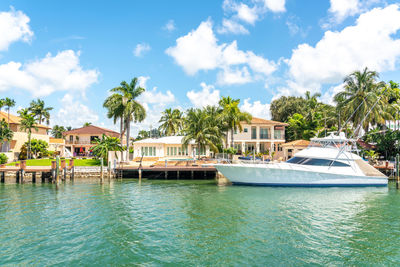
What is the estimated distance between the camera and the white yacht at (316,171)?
2420cm

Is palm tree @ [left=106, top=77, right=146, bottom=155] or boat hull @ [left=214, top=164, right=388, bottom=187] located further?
palm tree @ [left=106, top=77, right=146, bottom=155]

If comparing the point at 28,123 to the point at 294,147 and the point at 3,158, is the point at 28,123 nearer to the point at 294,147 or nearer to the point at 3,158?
the point at 3,158

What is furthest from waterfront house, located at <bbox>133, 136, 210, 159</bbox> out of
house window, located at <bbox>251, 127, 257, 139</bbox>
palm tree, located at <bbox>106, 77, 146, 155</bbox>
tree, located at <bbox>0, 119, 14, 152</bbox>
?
tree, located at <bbox>0, 119, 14, 152</bbox>

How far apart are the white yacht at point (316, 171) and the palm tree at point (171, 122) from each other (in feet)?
124

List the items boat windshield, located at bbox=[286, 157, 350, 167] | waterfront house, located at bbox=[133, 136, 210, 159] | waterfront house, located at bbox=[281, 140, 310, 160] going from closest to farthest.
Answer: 1. boat windshield, located at bbox=[286, 157, 350, 167]
2. waterfront house, located at bbox=[281, 140, 310, 160]
3. waterfront house, located at bbox=[133, 136, 210, 159]

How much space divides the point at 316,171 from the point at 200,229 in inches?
606

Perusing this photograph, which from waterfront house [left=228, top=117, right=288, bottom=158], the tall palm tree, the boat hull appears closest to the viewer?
the boat hull

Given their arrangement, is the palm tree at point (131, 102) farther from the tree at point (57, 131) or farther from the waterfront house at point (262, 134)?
the tree at point (57, 131)

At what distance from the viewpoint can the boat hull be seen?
79.3 feet

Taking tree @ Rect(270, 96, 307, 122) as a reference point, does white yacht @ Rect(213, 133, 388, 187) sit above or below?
below

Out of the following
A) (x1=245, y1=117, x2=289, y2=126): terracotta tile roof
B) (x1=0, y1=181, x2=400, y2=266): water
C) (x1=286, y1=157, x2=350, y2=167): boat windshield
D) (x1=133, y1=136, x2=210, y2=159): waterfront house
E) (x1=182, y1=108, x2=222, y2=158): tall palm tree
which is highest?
(x1=245, y1=117, x2=289, y2=126): terracotta tile roof

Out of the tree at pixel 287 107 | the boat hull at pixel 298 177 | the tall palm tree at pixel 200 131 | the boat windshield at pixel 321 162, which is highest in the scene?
the tree at pixel 287 107

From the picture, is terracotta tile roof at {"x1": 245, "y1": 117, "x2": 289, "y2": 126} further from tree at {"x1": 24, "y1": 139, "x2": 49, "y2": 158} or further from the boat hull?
tree at {"x1": 24, "y1": 139, "x2": 49, "y2": 158}

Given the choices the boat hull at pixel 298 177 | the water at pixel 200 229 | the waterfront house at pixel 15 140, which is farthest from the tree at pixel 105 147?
the boat hull at pixel 298 177
